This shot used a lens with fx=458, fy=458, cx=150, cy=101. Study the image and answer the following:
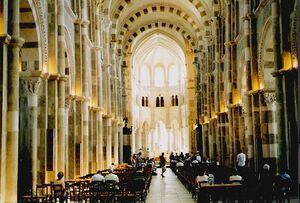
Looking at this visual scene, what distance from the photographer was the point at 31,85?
16.9 meters

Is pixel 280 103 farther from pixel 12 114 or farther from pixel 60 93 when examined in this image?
pixel 12 114

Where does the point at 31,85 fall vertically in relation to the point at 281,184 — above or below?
above

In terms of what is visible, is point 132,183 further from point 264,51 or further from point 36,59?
point 264,51

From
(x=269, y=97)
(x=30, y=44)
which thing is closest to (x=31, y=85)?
(x=30, y=44)

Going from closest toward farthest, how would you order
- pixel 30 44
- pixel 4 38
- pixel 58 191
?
pixel 4 38 → pixel 58 191 → pixel 30 44

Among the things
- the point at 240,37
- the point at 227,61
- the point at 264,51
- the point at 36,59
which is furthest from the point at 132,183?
the point at 227,61

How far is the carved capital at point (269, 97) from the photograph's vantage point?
2238 cm

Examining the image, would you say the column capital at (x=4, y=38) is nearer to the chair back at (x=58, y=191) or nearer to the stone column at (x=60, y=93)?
the chair back at (x=58, y=191)

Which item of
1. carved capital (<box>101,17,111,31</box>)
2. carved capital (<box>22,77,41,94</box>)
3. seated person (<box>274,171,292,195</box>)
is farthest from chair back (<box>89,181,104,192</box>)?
carved capital (<box>101,17,111,31</box>)

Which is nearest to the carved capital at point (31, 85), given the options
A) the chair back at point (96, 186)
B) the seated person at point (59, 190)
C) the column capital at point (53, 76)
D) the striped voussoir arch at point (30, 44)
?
the striped voussoir arch at point (30, 44)

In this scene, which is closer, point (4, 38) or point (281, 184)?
point (4, 38)

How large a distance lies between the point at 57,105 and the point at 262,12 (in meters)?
10.6

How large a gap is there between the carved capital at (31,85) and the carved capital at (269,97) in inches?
444

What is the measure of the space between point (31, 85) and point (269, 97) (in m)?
11.6
